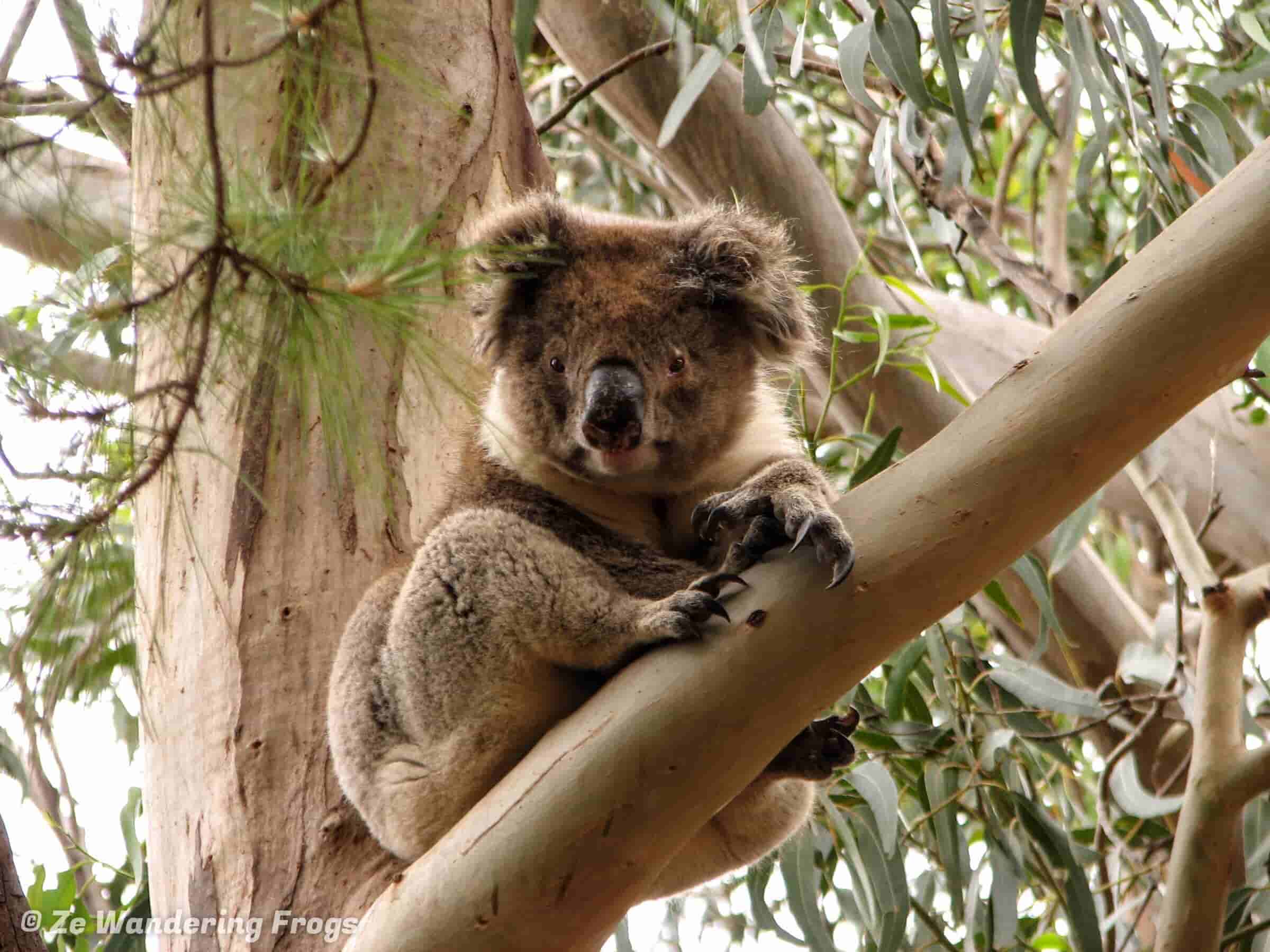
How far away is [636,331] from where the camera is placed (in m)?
2.32

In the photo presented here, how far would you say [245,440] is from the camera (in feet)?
7.72

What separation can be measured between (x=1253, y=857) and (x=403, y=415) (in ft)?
6.78

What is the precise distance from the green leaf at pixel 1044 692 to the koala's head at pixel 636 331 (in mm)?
1017

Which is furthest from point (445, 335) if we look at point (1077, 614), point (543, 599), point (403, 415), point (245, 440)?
point (1077, 614)

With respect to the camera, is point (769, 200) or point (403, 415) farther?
point (769, 200)

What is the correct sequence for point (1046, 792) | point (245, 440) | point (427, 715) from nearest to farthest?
point (427, 715)
point (245, 440)
point (1046, 792)

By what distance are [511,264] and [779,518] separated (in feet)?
2.44

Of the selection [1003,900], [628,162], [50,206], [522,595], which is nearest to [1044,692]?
[1003,900]

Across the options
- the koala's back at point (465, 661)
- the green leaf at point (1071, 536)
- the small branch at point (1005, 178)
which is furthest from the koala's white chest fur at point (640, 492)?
the small branch at point (1005, 178)

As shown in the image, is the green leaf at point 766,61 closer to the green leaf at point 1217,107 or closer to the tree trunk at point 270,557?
the tree trunk at point 270,557

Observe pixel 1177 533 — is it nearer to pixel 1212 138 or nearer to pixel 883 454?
pixel 883 454

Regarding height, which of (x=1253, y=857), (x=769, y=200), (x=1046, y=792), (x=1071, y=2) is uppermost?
(x=769, y=200)

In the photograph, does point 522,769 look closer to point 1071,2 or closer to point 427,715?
point 427,715

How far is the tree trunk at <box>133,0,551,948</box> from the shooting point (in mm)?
2094
